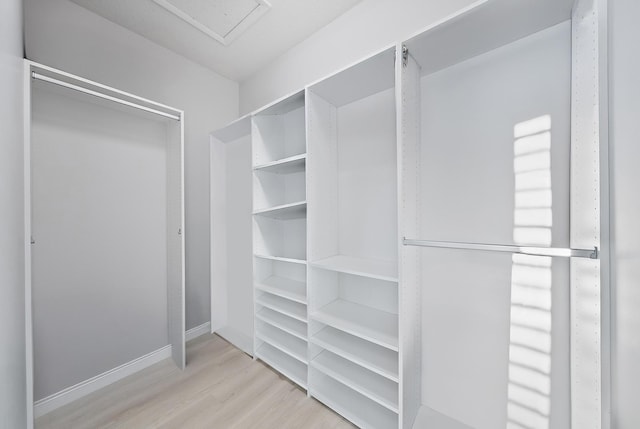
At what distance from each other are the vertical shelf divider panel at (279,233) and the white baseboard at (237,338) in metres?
0.20

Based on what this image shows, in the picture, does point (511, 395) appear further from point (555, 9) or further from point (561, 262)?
point (555, 9)

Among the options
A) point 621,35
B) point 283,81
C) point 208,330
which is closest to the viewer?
point 621,35

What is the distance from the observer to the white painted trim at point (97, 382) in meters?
1.54

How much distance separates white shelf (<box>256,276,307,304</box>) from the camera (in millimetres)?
1760

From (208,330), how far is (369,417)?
5.98ft

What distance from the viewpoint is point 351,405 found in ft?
4.91

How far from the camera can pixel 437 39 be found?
1.17m

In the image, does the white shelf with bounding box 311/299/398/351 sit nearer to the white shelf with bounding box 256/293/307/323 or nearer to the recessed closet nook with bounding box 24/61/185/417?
the white shelf with bounding box 256/293/307/323

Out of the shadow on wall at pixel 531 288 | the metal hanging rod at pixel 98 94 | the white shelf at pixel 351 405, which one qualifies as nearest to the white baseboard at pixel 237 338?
the white shelf at pixel 351 405

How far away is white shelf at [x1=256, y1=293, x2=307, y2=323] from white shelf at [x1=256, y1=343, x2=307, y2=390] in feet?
1.37

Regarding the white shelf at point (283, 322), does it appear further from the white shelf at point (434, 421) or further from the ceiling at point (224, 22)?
the ceiling at point (224, 22)

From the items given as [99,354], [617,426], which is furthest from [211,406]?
[617,426]

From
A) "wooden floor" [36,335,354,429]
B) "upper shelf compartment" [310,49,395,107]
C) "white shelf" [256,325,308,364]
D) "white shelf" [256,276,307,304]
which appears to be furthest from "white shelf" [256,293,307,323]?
"upper shelf compartment" [310,49,395,107]

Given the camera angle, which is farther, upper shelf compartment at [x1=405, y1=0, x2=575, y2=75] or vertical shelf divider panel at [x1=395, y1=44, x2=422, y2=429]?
vertical shelf divider panel at [x1=395, y1=44, x2=422, y2=429]
